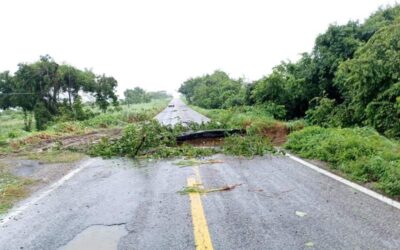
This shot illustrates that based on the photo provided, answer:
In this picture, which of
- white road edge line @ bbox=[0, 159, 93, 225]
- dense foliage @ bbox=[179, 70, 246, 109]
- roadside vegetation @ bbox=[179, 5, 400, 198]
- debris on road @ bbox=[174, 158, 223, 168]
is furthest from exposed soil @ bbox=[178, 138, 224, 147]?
dense foliage @ bbox=[179, 70, 246, 109]

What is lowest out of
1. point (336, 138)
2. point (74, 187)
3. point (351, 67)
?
point (74, 187)

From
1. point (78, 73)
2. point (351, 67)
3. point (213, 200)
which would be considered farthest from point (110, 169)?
point (78, 73)

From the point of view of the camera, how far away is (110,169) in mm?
9336

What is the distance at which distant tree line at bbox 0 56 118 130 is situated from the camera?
34250mm

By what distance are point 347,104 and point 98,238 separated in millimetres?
13425

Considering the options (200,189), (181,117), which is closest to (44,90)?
(181,117)

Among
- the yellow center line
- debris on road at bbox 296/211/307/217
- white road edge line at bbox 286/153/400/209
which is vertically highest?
white road edge line at bbox 286/153/400/209

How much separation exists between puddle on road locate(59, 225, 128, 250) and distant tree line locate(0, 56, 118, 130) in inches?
1127

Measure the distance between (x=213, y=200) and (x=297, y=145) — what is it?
5983 mm

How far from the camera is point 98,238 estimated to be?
446 centimetres

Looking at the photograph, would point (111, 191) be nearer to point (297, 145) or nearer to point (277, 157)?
point (277, 157)

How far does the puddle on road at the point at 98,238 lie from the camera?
13.8 ft

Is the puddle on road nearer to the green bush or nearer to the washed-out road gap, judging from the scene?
the washed-out road gap

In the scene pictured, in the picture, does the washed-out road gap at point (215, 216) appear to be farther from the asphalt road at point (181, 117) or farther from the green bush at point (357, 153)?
the asphalt road at point (181, 117)
